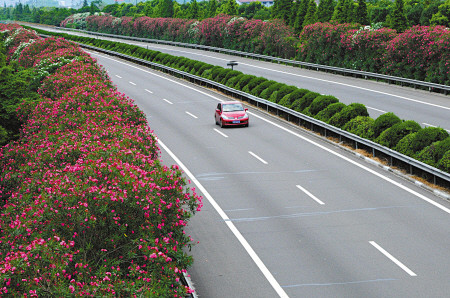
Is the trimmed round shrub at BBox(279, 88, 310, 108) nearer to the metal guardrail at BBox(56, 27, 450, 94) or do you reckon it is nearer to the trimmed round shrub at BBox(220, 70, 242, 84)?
the metal guardrail at BBox(56, 27, 450, 94)

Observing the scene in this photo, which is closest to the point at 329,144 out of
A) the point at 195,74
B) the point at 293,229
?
the point at 293,229

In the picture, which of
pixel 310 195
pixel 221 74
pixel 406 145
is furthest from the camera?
pixel 221 74

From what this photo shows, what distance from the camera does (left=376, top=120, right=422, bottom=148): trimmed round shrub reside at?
81.8ft

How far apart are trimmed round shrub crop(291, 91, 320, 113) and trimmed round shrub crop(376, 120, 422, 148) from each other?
9372 mm

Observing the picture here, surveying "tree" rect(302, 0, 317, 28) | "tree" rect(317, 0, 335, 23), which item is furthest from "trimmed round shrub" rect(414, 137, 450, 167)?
"tree" rect(317, 0, 335, 23)

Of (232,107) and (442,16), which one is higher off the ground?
(442,16)

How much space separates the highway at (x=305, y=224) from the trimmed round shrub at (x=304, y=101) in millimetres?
3876

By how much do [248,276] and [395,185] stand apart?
9.54 metres

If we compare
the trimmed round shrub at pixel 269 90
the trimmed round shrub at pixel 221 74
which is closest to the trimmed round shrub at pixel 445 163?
the trimmed round shrub at pixel 269 90

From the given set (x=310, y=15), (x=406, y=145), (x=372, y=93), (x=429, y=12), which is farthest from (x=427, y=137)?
(x=310, y=15)

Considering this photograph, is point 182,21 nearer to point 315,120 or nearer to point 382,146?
point 315,120

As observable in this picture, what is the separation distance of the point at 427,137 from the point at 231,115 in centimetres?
1355

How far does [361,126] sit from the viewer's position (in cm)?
2783

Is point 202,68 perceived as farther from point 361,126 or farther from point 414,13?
point 414,13
